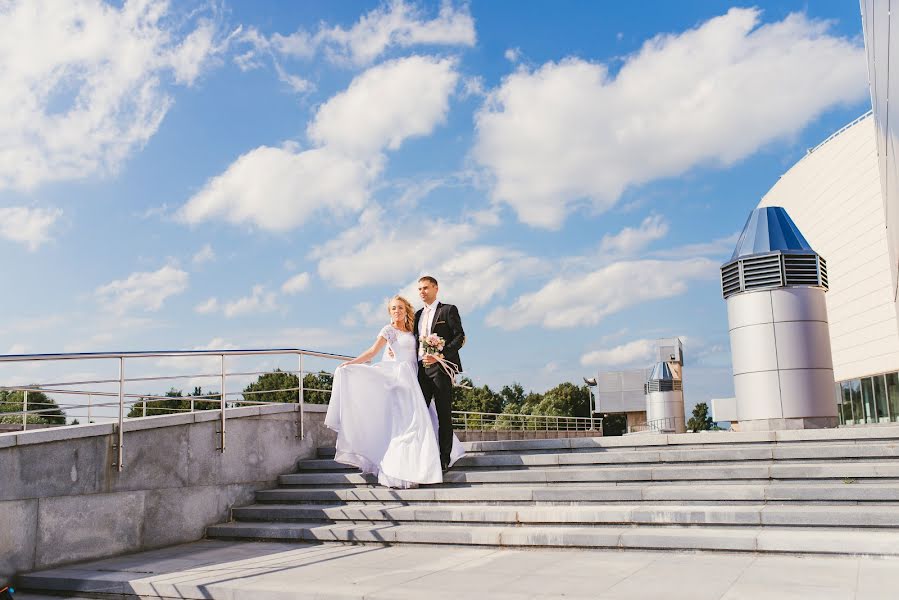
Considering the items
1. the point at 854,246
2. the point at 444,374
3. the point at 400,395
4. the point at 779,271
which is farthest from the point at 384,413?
the point at 854,246

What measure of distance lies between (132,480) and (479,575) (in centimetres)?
452

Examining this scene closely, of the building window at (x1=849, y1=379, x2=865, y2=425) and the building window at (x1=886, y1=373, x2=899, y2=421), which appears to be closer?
the building window at (x1=886, y1=373, x2=899, y2=421)

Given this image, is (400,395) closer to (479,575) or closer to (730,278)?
(479,575)

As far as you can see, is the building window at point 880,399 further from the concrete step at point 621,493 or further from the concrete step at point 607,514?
the concrete step at point 607,514

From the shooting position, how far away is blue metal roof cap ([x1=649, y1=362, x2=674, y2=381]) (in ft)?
109

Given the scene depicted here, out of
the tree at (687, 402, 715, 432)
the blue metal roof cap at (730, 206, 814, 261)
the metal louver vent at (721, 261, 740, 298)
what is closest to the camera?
the blue metal roof cap at (730, 206, 814, 261)

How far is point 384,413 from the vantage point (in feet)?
29.5

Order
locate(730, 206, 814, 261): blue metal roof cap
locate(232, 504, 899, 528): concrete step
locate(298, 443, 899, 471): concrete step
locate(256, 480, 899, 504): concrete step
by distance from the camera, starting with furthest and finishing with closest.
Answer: locate(730, 206, 814, 261): blue metal roof cap
locate(298, 443, 899, 471): concrete step
locate(256, 480, 899, 504): concrete step
locate(232, 504, 899, 528): concrete step

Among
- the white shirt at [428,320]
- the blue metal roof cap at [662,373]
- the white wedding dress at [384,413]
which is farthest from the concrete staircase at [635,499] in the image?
the blue metal roof cap at [662,373]

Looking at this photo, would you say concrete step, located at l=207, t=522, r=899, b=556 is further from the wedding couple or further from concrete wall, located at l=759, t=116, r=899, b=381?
concrete wall, located at l=759, t=116, r=899, b=381

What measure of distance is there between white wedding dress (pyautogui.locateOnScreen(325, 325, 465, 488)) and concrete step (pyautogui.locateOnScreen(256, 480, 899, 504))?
15.9 inches

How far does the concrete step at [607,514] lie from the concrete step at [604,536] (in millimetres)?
71

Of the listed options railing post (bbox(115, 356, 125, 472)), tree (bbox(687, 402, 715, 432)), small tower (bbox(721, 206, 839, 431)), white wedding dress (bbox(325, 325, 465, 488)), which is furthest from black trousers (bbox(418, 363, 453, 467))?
tree (bbox(687, 402, 715, 432))

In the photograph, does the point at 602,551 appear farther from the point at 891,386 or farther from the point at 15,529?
the point at 891,386
